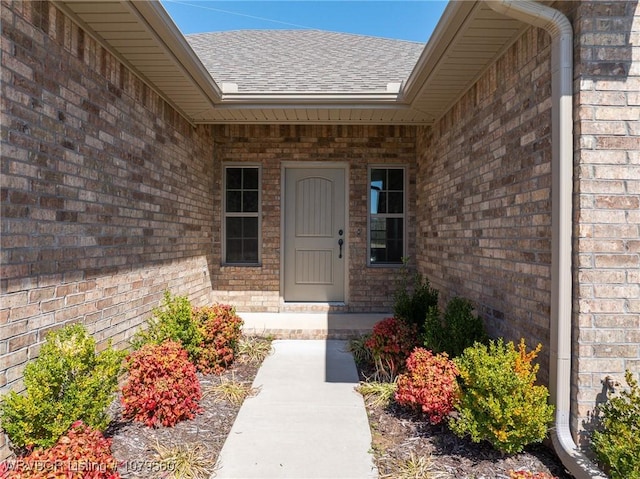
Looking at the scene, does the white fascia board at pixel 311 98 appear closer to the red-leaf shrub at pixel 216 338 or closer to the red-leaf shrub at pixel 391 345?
the red-leaf shrub at pixel 216 338

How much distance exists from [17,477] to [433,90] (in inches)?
178

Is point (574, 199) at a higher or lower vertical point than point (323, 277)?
higher

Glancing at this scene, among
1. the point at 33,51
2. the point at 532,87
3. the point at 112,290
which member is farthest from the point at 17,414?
the point at 532,87

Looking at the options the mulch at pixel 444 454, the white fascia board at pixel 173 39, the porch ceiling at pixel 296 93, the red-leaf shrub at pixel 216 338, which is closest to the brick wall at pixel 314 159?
the porch ceiling at pixel 296 93

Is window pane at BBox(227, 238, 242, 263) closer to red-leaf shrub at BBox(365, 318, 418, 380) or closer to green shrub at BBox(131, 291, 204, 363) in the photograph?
green shrub at BBox(131, 291, 204, 363)

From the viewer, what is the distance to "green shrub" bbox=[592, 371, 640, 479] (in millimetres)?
2027

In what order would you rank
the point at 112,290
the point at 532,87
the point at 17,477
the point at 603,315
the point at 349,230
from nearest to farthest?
the point at 17,477
the point at 603,315
the point at 532,87
the point at 112,290
the point at 349,230

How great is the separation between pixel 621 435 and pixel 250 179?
5.41 meters

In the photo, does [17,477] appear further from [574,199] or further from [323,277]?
[323,277]

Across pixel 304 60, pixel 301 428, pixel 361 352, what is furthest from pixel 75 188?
pixel 304 60

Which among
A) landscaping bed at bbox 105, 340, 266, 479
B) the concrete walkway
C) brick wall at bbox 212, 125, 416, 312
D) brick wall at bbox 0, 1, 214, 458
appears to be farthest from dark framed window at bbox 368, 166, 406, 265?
landscaping bed at bbox 105, 340, 266, 479

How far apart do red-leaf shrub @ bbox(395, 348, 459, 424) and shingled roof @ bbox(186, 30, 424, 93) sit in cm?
328

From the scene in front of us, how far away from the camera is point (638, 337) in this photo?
2.39m

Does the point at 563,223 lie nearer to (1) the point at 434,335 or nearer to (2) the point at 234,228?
(1) the point at 434,335
